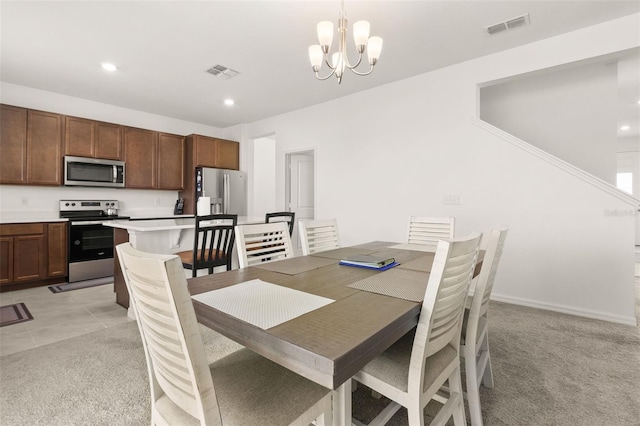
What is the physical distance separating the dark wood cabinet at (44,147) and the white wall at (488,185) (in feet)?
12.5

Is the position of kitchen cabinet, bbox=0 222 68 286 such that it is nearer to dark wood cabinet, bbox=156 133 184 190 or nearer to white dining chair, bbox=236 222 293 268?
dark wood cabinet, bbox=156 133 184 190

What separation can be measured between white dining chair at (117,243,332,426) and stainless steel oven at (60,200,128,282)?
409cm

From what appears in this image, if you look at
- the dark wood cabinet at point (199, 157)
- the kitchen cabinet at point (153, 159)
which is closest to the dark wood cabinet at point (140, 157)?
the kitchen cabinet at point (153, 159)

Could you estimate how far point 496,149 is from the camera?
3.21 metres

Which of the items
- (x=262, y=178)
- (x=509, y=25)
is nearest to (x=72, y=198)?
(x=262, y=178)

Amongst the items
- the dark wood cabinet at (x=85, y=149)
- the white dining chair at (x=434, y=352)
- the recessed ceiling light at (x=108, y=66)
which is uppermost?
the recessed ceiling light at (x=108, y=66)

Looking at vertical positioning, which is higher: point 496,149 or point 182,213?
point 496,149

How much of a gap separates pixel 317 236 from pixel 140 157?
410 centimetres

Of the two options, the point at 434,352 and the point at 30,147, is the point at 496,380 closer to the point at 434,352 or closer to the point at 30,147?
the point at 434,352

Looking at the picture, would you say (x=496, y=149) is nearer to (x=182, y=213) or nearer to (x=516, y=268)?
(x=516, y=268)

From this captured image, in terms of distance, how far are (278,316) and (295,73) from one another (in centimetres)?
344

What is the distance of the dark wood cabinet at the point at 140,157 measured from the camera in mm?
4797

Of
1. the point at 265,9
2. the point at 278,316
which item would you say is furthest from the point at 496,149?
the point at 278,316

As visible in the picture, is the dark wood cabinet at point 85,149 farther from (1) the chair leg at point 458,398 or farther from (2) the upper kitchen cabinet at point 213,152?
(1) the chair leg at point 458,398
